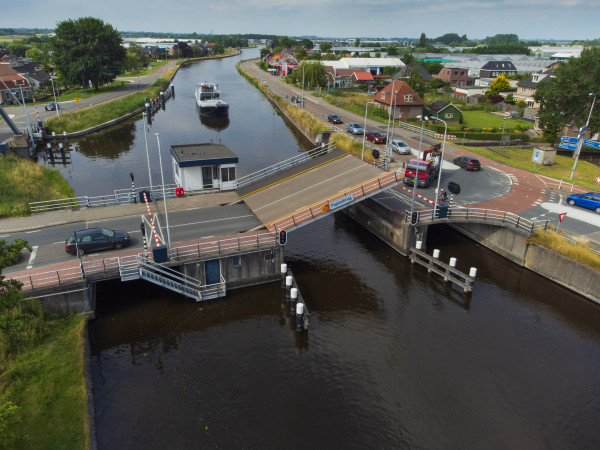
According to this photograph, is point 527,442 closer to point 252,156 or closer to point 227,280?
point 227,280

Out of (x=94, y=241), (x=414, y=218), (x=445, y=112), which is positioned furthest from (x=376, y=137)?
Answer: (x=94, y=241)

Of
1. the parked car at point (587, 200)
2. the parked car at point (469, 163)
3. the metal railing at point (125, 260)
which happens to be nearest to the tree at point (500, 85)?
the parked car at point (469, 163)

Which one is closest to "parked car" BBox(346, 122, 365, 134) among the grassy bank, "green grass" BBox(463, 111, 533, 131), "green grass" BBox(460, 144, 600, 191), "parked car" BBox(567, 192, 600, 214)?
"green grass" BBox(460, 144, 600, 191)

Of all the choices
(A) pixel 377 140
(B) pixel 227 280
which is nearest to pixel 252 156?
(A) pixel 377 140

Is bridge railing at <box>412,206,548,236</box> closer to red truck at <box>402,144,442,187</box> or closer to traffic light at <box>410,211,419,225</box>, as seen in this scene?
traffic light at <box>410,211,419,225</box>

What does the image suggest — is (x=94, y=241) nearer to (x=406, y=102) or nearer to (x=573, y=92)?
(x=573, y=92)

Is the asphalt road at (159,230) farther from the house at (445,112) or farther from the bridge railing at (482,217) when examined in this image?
the house at (445,112)
